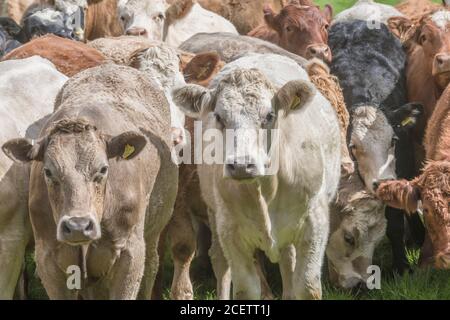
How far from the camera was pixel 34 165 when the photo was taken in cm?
789

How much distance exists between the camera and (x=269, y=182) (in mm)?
8305

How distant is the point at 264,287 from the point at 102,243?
2.53 metres

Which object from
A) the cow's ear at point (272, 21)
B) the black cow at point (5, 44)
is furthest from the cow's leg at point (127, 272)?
the cow's ear at point (272, 21)

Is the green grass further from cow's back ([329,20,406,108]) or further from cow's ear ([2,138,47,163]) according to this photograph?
cow's ear ([2,138,47,163])

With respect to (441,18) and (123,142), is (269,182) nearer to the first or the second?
(123,142)

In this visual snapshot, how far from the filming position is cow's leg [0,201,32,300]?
8477mm

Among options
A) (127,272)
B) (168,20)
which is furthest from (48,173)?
(168,20)

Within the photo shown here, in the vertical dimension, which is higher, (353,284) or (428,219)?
(428,219)

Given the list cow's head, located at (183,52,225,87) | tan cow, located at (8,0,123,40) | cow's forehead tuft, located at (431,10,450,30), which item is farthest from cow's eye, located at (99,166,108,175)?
tan cow, located at (8,0,123,40)

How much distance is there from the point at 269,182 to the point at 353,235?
2.25 metres

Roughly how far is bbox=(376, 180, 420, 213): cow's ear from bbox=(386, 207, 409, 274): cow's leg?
0.87 metres
